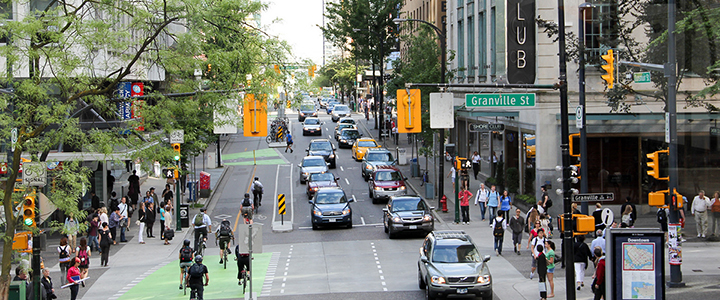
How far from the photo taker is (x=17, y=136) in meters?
14.7

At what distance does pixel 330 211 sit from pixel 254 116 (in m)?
11.6

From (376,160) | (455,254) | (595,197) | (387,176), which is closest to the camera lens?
(595,197)

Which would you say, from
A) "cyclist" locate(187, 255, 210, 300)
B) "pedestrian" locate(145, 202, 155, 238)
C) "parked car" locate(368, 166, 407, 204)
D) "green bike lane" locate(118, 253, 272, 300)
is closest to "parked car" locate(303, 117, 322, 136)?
"parked car" locate(368, 166, 407, 204)

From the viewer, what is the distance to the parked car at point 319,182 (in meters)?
35.7

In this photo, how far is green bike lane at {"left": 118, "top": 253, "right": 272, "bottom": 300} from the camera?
18.8 m

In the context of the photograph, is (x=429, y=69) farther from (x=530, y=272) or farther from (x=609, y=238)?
(x=609, y=238)

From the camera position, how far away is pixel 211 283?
66.7 ft

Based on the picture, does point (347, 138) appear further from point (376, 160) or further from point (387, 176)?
point (387, 176)

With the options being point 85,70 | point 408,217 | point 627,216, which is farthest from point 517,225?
point 85,70

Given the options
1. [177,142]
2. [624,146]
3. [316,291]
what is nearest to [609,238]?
[316,291]

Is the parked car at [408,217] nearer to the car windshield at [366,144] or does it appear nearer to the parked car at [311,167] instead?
the parked car at [311,167]

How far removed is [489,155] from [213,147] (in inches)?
1175

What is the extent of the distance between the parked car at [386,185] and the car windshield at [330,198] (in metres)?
5.13

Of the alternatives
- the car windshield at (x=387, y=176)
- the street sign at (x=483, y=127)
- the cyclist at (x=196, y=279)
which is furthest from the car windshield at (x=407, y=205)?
the cyclist at (x=196, y=279)
